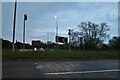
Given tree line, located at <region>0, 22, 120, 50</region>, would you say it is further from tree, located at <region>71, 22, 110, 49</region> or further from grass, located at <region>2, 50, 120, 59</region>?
grass, located at <region>2, 50, 120, 59</region>

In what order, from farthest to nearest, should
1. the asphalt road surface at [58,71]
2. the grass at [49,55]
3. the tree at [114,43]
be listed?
the tree at [114,43] < the grass at [49,55] < the asphalt road surface at [58,71]

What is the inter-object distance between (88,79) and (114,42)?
87.5m

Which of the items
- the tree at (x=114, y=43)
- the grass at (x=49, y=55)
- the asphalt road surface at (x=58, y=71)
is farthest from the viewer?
the tree at (x=114, y=43)

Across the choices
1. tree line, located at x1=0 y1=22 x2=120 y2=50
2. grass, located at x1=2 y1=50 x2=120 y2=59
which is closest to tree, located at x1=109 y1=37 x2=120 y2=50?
tree line, located at x1=0 y1=22 x2=120 y2=50

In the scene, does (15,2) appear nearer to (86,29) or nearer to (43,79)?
(43,79)

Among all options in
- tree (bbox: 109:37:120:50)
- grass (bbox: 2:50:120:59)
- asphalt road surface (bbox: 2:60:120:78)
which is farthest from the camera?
tree (bbox: 109:37:120:50)

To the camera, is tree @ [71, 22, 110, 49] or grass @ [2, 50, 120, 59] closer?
grass @ [2, 50, 120, 59]

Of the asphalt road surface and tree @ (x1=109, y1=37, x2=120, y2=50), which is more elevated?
tree @ (x1=109, y1=37, x2=120, y2=50)

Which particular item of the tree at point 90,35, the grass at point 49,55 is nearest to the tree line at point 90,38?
the tree at point 90,35

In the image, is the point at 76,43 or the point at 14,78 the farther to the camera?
the point at 76,43

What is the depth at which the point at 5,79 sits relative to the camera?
36.7 ft

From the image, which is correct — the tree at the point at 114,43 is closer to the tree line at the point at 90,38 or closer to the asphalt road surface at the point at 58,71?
the tree line at the point at 90,38

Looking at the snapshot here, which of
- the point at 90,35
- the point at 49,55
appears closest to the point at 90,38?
the point at 90,35

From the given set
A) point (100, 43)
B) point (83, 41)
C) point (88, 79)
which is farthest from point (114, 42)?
point (88, 79)
